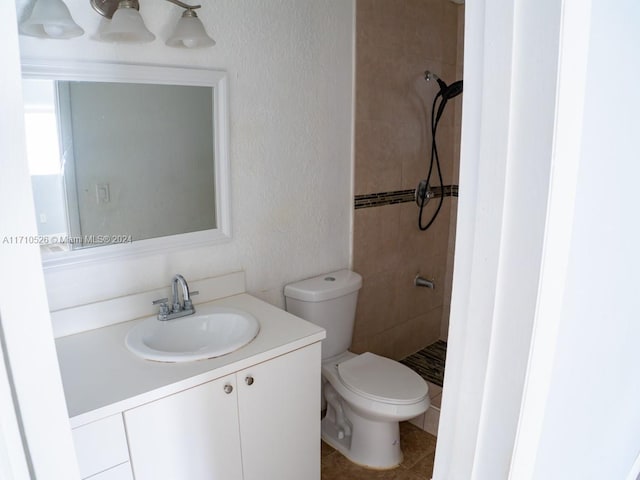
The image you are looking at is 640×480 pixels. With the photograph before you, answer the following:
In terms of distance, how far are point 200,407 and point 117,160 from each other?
2.90ft

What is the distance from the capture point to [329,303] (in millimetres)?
2107

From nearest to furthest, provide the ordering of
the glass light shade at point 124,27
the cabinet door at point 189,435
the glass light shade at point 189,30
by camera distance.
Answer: the cabinet door at point 189,435 → the glass light shade at point 124,27 → the glass light shade at point 189,30

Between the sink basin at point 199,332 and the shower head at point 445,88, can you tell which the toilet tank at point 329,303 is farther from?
the shower head at point 445,88

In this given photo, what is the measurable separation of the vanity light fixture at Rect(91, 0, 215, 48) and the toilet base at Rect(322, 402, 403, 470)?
168cm

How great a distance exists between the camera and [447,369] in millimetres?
604

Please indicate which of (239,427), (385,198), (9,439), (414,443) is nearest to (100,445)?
(239,427)

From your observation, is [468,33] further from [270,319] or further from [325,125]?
[325,125]

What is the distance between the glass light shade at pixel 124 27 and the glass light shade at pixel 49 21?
4.0 inches

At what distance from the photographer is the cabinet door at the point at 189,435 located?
1.30 meters

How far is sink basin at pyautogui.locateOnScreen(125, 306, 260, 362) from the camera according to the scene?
1.54 meters

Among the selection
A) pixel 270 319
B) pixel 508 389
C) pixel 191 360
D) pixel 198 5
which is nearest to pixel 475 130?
pixel 508 389

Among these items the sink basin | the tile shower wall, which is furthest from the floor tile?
the sink basin

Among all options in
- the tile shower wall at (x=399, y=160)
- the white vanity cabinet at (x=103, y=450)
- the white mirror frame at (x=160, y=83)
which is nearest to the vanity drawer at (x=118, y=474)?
the white vanity cabinet at (x=103, y=450)

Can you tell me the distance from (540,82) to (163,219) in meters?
1.53
